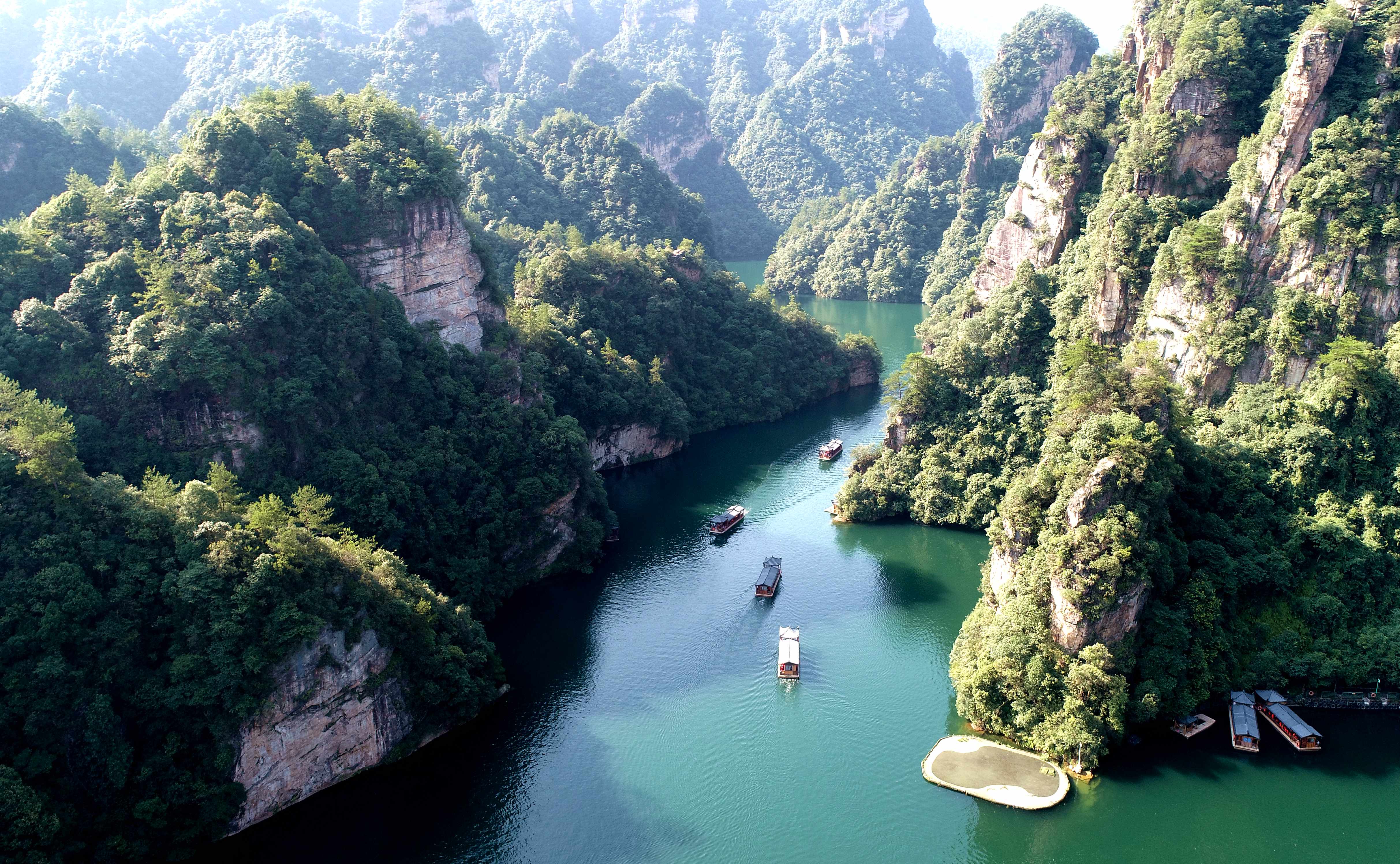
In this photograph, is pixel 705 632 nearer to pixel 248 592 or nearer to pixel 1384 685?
pixel 248 592

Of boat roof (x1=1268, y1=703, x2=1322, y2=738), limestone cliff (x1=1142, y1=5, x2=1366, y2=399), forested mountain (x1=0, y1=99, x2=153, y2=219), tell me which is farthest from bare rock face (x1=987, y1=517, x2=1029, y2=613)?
forested mountain (x1=0, y1=99, x2=153, y2=219)

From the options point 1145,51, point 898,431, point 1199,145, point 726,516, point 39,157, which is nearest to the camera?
point 1199,145

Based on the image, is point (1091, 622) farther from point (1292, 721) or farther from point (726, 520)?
point (726, 520)

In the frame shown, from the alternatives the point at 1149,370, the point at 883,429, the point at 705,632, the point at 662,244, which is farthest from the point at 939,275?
the point at 705,632

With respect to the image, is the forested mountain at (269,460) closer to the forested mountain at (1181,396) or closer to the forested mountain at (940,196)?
the forested mountain at (1181,396)

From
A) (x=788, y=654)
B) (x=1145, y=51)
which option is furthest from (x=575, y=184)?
(x=788, y=654)

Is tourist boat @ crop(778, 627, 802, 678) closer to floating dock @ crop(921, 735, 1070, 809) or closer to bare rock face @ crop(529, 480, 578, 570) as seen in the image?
floating dock @ crop(921, 735, 1070, 809)
